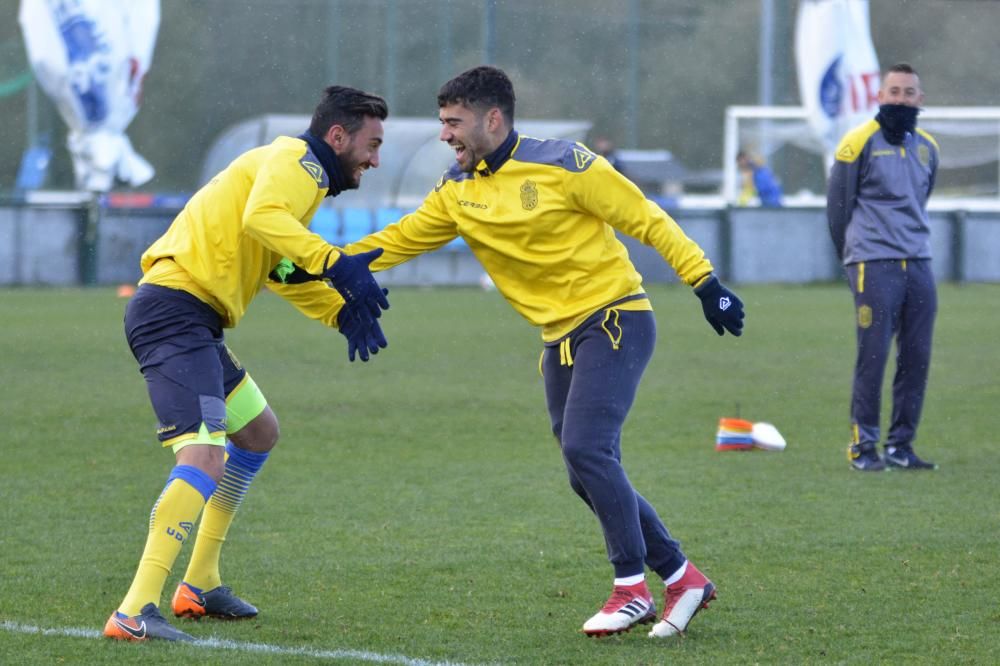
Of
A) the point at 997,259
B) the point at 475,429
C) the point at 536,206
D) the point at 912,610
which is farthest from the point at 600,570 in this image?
the point at 997,259

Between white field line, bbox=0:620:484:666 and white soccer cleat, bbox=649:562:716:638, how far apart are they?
2.79 feet

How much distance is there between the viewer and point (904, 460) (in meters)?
9.24

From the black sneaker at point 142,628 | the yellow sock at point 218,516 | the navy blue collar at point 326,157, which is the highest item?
the navy blue collar at point 326,157

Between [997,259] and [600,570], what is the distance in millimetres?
23167

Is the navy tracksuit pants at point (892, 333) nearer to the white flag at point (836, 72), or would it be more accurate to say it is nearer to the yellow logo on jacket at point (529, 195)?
the yellow logo on jacket at point (529, 195)

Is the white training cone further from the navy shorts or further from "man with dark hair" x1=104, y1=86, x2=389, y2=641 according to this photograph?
the navy shorts

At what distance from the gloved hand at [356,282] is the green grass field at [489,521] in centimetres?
118

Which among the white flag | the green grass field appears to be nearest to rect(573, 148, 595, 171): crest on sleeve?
Result: the green grass field

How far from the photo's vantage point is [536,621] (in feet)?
18.7

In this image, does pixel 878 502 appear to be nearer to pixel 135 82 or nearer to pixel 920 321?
pixel 920 321

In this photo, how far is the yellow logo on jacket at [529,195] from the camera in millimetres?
5555

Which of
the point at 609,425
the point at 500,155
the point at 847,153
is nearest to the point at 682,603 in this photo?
the point at 609,425

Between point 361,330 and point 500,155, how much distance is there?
0.81 meters

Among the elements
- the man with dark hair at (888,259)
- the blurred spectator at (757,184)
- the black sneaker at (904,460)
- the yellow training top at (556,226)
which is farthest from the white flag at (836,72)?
the yellow training top at (556,226)
